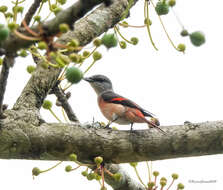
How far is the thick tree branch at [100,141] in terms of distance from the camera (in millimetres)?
3779

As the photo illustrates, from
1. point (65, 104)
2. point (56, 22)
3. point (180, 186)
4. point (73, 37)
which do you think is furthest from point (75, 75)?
point (73, 37)

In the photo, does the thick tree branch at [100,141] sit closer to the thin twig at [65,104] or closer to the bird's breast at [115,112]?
the thin twig at [65,104]

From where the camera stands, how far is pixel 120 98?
20.6ft

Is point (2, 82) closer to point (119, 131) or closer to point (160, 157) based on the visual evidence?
point (119, 131)

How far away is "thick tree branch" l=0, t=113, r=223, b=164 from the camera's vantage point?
149 inches

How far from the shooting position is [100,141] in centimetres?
394

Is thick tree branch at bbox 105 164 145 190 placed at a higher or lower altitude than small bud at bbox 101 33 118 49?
lower

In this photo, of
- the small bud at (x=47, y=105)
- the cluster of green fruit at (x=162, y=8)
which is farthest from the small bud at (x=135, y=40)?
the small bud at (x=47, y=105)

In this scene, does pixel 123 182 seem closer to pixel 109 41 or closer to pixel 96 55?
pixel 96 55

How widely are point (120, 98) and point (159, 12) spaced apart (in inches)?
96.2

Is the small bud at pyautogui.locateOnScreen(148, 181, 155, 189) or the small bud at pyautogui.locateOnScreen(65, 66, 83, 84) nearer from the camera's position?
the small bud at pyautogui.locateOnScreen(65, 66, 83, 84)

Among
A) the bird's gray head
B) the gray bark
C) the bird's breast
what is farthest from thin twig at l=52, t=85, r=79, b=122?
the bird's gray head

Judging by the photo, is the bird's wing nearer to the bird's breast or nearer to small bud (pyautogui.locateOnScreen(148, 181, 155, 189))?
the bird's breast

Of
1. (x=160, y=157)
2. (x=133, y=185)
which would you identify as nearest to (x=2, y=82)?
Answer: (x=160, y=157)
